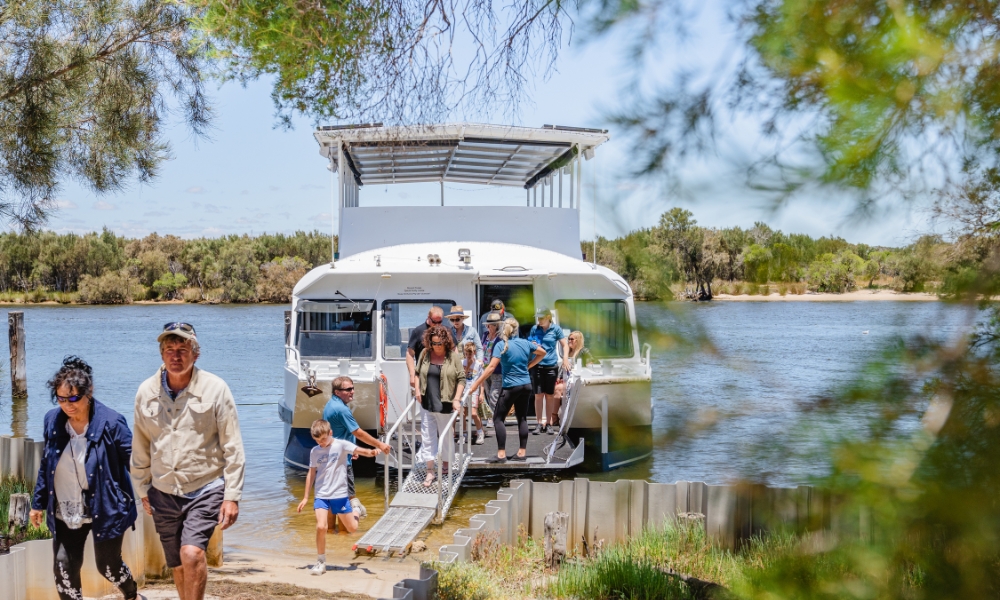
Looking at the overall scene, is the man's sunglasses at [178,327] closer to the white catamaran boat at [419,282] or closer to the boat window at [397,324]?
the white catamaran boat at [419,282]

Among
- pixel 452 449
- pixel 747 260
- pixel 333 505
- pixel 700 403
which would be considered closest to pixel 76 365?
pixel 333 505

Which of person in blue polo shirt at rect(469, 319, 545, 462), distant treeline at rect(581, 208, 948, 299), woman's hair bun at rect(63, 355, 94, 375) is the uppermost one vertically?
distant treeline at rect(581, 208, 948, 299)

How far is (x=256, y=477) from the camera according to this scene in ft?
49.6

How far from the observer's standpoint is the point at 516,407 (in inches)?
436

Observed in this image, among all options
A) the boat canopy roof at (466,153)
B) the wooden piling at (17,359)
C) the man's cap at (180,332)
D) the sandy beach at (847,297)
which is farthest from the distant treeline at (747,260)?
the wooden piling at (17,359)

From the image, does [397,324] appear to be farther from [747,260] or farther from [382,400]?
[747,260]

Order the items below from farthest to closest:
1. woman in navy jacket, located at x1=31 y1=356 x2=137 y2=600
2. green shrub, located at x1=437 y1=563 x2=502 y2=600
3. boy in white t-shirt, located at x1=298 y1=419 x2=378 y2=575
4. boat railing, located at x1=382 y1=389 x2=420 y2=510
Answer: boat railing, located at x1=382 y1=389 x2=420 y2=510 → boy in white t-shirt, located at x1=298 y1=419 x2=378 y2=575 → green shrub, located at x1=437 y1=563 x2=502 y2=600 → woman in navy jacket, located at x1=31 y1=356 x2=137 y2=600

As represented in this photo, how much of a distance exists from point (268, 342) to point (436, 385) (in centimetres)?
4383

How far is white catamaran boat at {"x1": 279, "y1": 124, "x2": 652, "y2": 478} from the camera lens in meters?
11.8

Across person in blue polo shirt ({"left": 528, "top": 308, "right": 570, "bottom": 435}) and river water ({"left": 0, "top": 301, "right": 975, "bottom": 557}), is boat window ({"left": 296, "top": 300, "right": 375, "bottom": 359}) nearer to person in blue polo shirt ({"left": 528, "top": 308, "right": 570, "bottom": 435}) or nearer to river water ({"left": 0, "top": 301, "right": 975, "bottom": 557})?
river water ({"left": 0, "top": 301, "right": 975, "bottom": 557})

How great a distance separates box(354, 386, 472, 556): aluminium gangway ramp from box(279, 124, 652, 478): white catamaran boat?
0.15m

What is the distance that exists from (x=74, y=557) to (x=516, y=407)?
6.07 meters

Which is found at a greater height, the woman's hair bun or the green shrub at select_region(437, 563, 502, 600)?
the woman's hair bun

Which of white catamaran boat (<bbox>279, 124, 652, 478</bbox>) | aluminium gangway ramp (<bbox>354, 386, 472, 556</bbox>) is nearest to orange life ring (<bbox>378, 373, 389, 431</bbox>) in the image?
white catamaran boat (<bbox>279, 124, 652, 478</bbox>)
